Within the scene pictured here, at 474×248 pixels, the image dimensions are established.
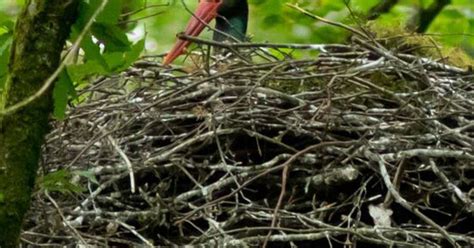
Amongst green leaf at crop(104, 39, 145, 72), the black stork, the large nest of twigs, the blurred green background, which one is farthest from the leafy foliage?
green leaf at crop(104, 39, 145, 72)

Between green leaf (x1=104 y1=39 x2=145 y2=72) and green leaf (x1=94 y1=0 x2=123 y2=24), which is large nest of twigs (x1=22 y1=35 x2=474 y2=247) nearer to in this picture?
green leaf (x1=104 y1=39 x2=145 y2=72)

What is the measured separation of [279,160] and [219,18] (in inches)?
88.1

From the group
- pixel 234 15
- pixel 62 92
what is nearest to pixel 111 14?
pixel 62 92

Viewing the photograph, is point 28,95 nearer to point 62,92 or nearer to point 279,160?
point 62,92

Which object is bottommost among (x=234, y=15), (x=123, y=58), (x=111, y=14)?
(x=234, y=15)

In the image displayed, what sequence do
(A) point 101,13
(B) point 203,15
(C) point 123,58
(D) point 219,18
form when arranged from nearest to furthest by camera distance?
(A) point 101,13
(C) point 123,58
(B) point 203,15
(D) point 219,18

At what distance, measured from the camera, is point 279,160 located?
8.34ft

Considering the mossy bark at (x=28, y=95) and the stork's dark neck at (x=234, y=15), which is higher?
the mossy bark at (x=28, y=95)

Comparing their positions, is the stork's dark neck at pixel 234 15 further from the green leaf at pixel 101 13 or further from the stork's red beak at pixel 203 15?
the green leaf at pixel 101 13

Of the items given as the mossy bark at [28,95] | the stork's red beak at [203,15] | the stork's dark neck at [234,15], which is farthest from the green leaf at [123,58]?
the stork's dark neck at [234,15]

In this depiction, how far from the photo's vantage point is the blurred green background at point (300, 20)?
5.09m

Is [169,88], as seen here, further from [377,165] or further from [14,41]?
[14,41]

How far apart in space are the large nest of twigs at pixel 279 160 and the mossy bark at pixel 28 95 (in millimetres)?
865

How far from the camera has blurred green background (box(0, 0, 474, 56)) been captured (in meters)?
5.09
